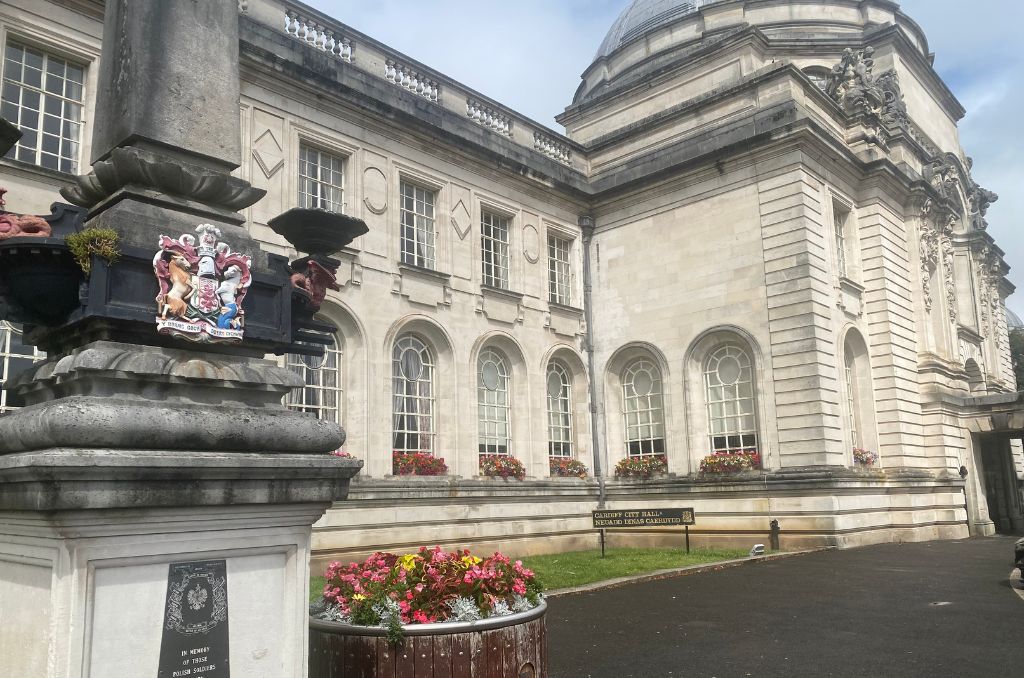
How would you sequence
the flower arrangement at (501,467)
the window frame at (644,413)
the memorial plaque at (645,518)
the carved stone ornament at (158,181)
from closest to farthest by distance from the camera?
the carved stone ornament at (158,181), the memorial plaque at (645,518), the flower arrangement at (501,467), the window frame at (644,413)

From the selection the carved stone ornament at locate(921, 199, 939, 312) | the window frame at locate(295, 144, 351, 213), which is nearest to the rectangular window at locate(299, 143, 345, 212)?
the window frame at locate(295, 144, 351, 213)

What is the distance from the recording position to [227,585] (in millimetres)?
4137

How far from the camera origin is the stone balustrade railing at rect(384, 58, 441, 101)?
1976 centimetres

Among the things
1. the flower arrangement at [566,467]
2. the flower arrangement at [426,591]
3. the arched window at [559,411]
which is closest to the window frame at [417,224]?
the arched window at [559,411]

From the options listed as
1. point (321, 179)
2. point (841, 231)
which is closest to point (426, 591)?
point (321, 179)

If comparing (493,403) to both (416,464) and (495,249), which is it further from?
(495,249)

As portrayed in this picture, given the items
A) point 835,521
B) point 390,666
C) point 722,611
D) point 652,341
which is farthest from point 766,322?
point 390,666

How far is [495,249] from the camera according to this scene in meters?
21.7

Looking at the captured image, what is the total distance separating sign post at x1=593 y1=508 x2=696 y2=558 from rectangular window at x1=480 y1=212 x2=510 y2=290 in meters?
6.53

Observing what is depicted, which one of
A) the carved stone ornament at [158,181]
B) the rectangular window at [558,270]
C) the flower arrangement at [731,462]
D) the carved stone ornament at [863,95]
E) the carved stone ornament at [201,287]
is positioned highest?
the carved stone ornament at [863,95]

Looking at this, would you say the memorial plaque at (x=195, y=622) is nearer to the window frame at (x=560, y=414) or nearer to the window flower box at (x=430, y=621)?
the window flower box at (x=430, y=621)

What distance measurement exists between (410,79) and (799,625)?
15232 mm

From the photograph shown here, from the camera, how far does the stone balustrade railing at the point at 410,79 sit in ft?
64.8

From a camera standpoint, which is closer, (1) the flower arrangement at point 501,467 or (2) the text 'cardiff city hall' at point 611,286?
(2) the text 'cardiff city hall' at point 611,286
